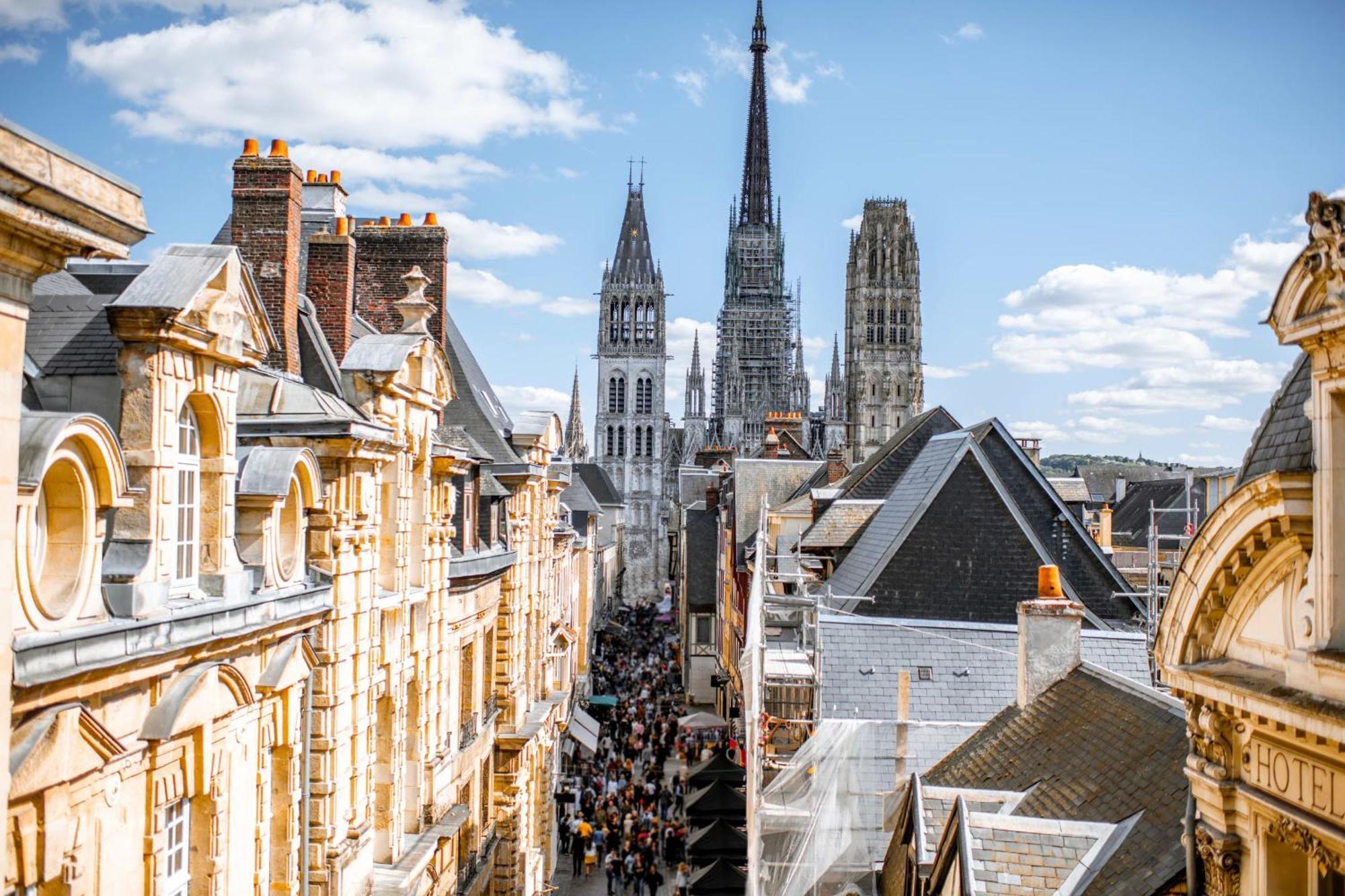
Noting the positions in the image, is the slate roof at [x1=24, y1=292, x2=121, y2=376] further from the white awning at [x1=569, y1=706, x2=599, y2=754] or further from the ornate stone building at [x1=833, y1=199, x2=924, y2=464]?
the ornate stone building at [x1=833, y1=199, x2=924, y2=464]

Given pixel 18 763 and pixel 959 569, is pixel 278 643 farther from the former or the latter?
pixel 959 569

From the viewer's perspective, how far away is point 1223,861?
654 centimetres

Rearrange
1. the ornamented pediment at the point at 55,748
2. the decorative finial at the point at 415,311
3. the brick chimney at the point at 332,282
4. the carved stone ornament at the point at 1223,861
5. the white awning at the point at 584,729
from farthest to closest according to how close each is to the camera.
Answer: the white awning at the point at 584,729
the brick chimney at the point at 332,282
the decorative finial at the point at 415,311
the carved stone ornament at the point at 1223,861
the ornamented pediment at the point at 55,748

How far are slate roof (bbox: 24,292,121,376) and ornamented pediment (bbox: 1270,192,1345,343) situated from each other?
6668 mm

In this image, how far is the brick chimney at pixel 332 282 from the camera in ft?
46.6

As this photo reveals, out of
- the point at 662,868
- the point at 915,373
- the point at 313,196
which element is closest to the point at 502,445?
the point at 313,196

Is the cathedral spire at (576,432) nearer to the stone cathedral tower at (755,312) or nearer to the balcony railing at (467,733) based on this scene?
the stone cathedral tower at (755,312)

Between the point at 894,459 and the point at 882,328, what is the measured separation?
80.5m

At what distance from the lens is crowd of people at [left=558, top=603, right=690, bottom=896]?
25.4 meters

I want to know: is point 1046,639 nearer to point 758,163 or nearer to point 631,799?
point 631,799

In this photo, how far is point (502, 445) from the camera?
827 inches

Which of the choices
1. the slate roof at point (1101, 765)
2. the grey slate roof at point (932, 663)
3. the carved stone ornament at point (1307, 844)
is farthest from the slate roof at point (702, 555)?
the carved stone ornament at point (1307, 844)

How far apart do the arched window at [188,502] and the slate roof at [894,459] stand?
749 inches

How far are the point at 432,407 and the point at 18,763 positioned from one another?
29.5 feet
